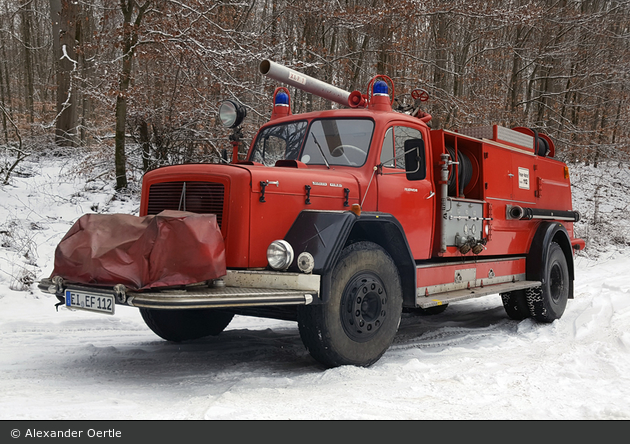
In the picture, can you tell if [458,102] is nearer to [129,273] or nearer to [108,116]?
[108,116]

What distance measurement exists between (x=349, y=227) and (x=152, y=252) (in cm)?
169

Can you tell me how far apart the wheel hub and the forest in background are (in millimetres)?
7518

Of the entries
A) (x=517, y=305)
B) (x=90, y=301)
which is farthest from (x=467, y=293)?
Result: (x=90, y=301)

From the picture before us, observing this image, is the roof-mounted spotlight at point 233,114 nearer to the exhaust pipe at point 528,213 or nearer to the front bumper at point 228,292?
the front bumper at point 228,292

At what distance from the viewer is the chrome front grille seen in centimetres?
478

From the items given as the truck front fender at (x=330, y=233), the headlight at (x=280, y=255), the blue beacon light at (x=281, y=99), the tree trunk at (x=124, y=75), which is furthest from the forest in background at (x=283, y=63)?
the headlight at (x=280, y=255)

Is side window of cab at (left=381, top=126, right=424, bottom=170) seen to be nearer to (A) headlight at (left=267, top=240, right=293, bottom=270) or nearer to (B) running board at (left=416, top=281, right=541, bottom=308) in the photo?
(B) running board at (left=416, top=281, right=541, bottom=308)

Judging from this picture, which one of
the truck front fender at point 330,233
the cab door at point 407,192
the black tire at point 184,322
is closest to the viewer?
the truck front fender at point 330,233

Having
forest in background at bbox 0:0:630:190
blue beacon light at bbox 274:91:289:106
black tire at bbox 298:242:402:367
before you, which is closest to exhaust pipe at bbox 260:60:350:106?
blue beacon light at bbox 274:91:289:106

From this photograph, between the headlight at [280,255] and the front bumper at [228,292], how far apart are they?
0.25 ft

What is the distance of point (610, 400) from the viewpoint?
13.7 feet

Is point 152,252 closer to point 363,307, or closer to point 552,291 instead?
point 363,307

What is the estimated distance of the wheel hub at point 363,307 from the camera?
16.4 ft

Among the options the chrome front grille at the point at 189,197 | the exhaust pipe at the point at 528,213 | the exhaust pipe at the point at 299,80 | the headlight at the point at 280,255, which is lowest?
the headlight at the point at 280,255
